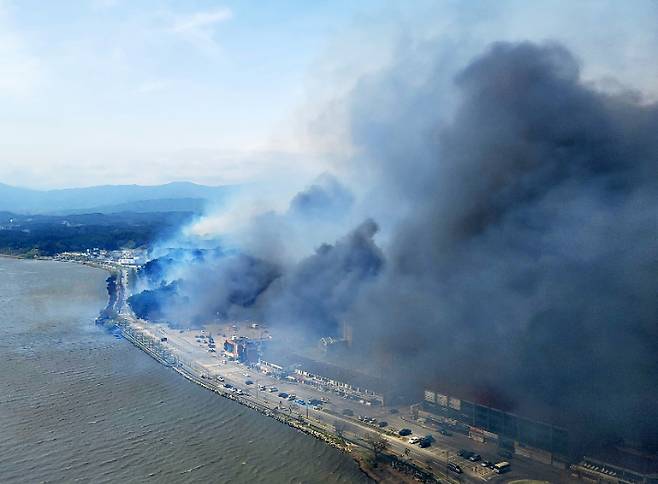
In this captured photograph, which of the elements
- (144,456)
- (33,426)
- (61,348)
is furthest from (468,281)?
(61,348)

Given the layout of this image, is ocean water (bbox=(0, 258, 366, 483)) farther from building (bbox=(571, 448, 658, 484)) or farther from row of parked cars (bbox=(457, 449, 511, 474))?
building (bbox=(571, 448, 658, 484))

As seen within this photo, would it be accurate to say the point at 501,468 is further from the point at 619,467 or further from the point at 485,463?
the point at 619,467

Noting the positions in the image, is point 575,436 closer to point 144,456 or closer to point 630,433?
point 630,433

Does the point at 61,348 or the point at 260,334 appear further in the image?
the point at 260,334

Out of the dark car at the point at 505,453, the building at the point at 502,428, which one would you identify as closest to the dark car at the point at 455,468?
the dark car at the point at 505,453

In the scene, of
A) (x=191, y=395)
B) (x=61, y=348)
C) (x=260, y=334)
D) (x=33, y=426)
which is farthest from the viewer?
(x=260, y=334)

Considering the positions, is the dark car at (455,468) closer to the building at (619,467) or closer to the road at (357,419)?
the road at (357,419)

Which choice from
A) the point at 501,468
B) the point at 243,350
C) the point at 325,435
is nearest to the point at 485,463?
the point at 501,468

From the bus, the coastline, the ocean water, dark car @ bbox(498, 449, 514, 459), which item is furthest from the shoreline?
dark car @ bbox(498, 449, 514, 459)
